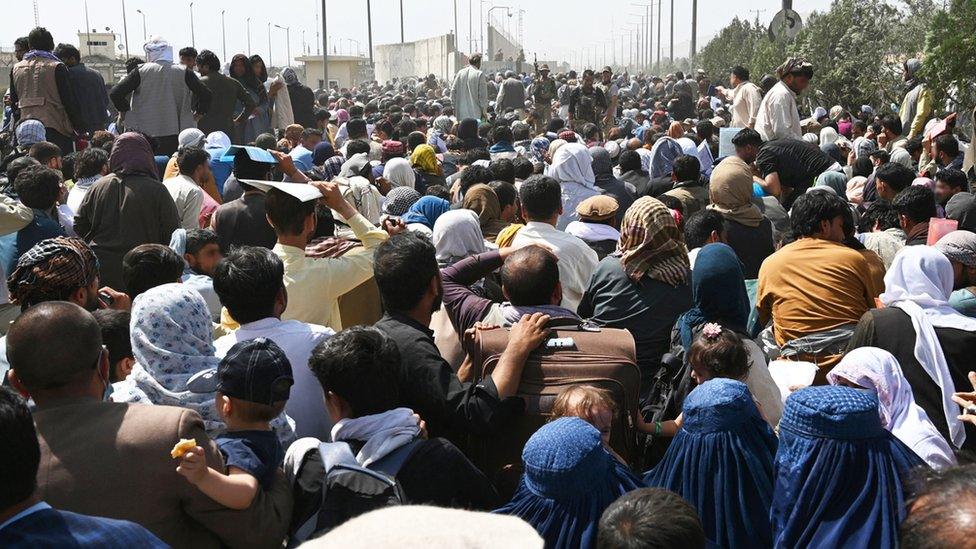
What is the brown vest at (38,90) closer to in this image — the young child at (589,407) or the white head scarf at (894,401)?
the young child at (589,407)

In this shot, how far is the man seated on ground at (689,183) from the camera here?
7855mm

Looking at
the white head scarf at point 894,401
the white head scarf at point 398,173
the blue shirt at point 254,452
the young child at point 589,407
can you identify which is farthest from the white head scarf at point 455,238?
the white head scarf at point 398,173

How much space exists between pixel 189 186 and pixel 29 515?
5586mm

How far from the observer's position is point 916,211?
6320 millimetres

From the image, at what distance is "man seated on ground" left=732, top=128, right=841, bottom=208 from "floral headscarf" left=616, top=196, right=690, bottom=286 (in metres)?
4.37

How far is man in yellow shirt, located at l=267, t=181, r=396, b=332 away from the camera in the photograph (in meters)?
4.53

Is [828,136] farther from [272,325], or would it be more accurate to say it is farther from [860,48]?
[272,325]

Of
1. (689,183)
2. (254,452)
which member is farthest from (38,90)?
(254,452)

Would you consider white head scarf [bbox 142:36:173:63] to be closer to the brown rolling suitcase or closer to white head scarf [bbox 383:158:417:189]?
white head scarf [bbox 383:158:417:189]

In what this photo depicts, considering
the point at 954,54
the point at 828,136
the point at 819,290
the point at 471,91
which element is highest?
the point at 954,54

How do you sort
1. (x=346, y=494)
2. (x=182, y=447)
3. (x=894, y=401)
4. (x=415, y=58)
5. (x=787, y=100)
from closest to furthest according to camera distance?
(x=182, y=447) → (x=346, y=494) → (x=894, y=401) → (x=787, y=100) → (x=415, y=58)

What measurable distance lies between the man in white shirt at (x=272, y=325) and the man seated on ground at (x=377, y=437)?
518 mm

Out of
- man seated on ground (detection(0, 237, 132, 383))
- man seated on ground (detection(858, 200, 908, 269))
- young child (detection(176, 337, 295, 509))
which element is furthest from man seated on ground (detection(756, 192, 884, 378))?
man seated on ground (detection(0, 237, 132, 383))

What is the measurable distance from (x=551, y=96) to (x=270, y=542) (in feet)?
60.9
